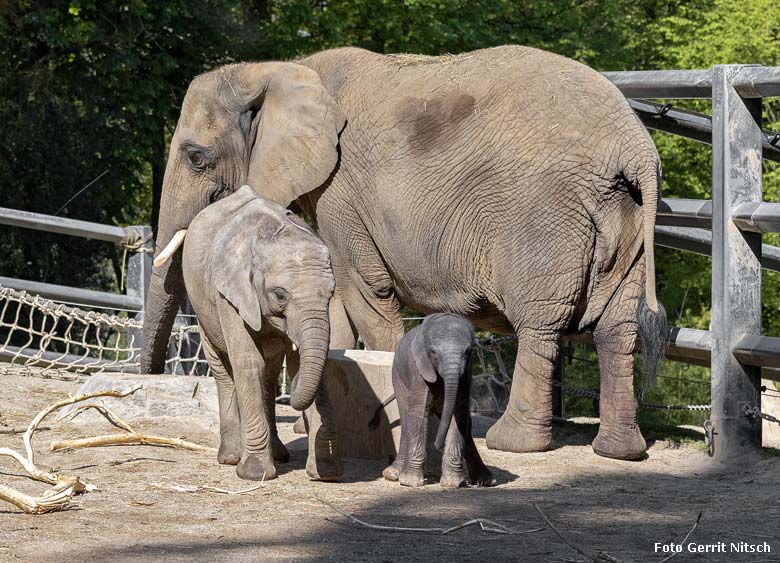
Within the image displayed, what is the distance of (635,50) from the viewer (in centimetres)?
2562

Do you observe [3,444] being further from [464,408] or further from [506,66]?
[506,66]

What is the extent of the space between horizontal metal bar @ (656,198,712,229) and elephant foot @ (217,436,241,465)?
3236 millimetres

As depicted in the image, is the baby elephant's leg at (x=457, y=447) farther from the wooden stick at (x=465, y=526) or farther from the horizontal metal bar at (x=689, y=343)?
the horizontal metal bar at (x=689, y=343)

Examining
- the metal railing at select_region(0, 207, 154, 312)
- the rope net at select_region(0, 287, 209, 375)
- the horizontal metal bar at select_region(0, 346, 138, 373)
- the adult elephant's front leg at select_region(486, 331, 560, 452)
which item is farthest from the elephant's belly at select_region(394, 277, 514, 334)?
the horizontal metal bar at select_region(0, 346, 138, 373)

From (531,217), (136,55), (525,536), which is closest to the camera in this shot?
(525,536)

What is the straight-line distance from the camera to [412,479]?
6.72m

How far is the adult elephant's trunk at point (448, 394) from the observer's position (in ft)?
20.8

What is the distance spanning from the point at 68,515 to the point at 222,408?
1753 mm

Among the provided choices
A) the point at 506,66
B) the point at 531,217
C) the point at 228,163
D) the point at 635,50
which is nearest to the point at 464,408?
the point at 531,217

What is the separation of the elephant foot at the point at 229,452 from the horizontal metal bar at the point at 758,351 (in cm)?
295

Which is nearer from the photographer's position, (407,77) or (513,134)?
(513,134)

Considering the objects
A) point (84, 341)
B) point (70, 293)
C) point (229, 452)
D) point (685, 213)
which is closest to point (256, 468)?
point (229, 452)

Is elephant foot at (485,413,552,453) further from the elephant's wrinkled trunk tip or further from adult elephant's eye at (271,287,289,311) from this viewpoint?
adult elephant's eye at (271,287,289,311)

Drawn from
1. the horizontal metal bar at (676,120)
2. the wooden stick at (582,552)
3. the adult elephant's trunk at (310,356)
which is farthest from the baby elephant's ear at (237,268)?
the horizontal metal bar at (676,120)
